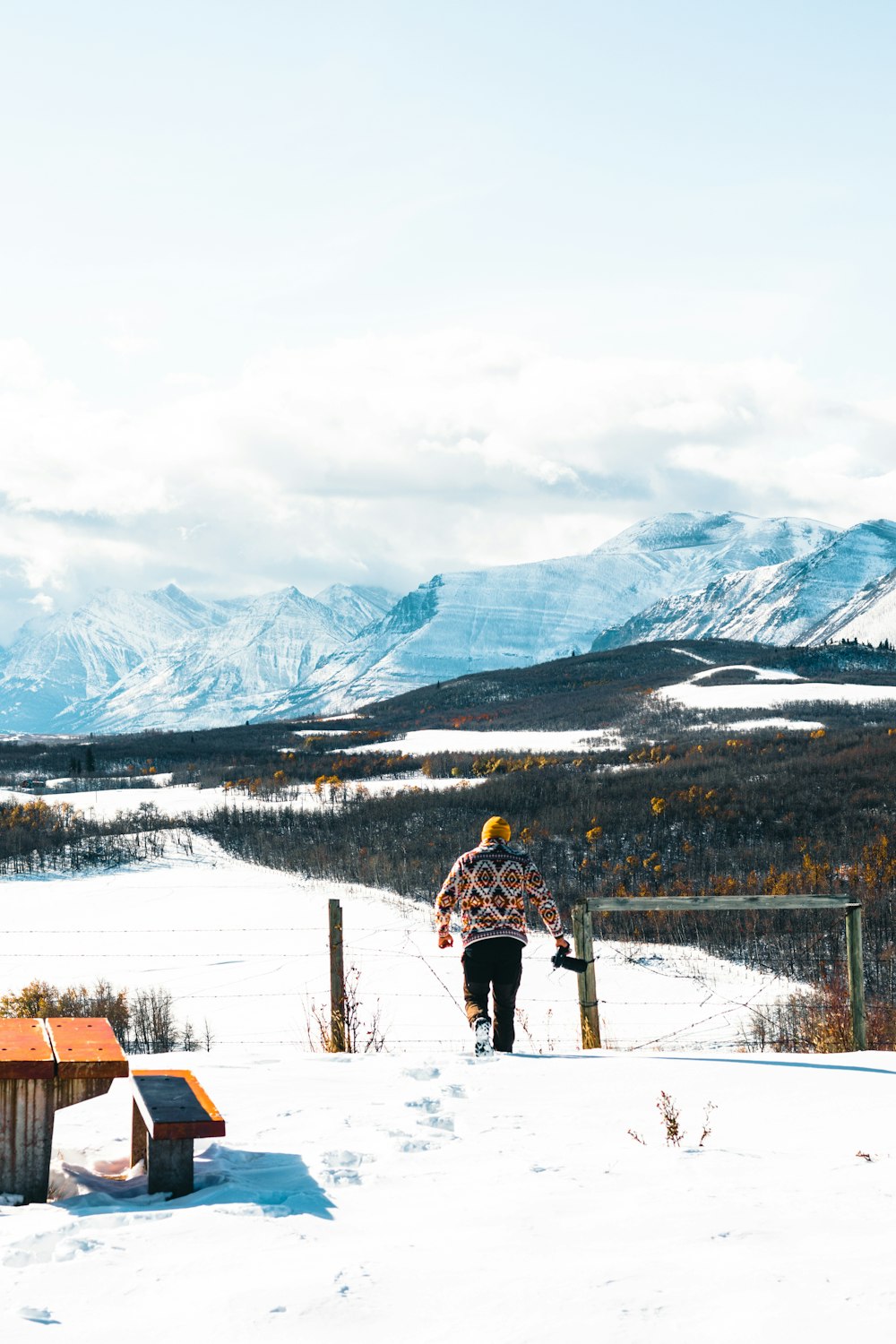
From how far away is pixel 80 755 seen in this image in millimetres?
96312

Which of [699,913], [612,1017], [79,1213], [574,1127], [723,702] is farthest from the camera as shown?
[723,702]

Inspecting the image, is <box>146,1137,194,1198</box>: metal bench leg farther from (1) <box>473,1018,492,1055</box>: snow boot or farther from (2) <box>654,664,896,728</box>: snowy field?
(2) <box>654,664,896,728</box>: snowy field

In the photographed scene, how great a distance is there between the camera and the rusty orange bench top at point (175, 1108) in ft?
14.1

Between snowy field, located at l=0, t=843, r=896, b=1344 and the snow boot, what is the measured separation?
227 mm

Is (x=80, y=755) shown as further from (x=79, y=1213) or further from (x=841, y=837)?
(x=79, y=1213)

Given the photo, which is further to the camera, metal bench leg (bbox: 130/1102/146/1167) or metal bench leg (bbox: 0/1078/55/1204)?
metal bench leg (bbox: 130/1102/146/1167)

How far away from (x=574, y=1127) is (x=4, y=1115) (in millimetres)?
2704

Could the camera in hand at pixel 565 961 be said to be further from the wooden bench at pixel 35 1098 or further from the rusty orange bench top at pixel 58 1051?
the wooden bench at pixel 35 1098

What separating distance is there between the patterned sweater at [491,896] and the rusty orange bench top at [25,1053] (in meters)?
3.39

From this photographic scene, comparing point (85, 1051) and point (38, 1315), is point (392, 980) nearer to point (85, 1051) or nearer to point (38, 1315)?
point (85, 1051)

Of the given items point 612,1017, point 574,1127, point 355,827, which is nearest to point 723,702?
point 355,827

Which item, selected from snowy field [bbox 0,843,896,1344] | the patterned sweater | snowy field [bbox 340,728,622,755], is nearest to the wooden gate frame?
the patterned sweater

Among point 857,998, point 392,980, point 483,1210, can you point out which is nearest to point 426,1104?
point 483,1210

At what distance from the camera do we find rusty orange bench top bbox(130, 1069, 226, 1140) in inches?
169
